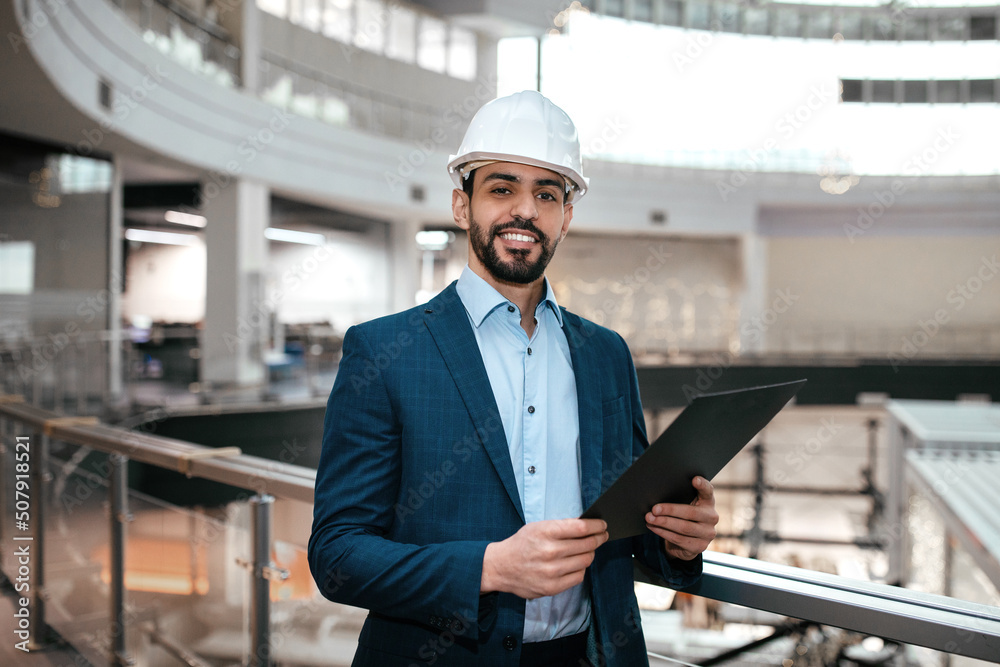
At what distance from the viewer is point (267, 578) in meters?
2.13

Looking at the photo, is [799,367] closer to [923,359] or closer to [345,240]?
[923,359]

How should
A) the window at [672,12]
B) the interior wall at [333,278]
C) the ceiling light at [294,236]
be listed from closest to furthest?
the ceiling light at [294,236]
the interior wall at [333,278]
the window at [672,12]

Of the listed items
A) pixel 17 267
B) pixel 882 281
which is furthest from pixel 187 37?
pixel 882 281

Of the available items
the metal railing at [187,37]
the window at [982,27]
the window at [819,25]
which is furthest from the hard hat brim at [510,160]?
the window at [982,27]

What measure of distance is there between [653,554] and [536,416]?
36cm

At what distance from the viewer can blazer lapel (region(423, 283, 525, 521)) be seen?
119cm

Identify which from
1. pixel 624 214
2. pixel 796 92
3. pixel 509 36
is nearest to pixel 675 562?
pixel 624 214

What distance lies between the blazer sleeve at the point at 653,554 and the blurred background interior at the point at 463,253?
0.28 m

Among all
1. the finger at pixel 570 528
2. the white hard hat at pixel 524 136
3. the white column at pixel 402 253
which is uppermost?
the white column at pixel 402 253

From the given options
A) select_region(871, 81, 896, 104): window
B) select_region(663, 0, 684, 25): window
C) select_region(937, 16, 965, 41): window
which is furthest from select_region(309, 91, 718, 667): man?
select_region(937, 16, 965, 41): window

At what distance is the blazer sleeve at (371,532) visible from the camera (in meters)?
1.08

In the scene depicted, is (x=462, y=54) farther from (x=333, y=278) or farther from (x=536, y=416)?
(x=536, y=416)

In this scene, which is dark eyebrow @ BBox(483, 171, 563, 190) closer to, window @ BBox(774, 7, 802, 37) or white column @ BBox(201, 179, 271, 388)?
white column @ BBox(201, 179, 271, 388)

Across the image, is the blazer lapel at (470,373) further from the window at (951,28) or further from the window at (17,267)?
the window at (951,28)
